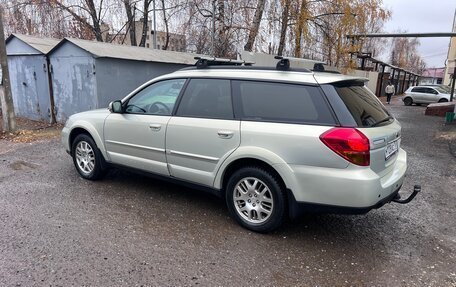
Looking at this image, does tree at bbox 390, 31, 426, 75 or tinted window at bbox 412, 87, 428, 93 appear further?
tree at bbox 390, 31, 426, 75

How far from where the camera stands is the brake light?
3.01m

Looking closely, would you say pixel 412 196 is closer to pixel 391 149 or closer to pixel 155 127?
pixel 391 149

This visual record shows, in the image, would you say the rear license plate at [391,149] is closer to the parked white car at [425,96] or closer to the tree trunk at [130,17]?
the tree trunk at [130,17]

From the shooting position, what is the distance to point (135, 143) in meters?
4.45

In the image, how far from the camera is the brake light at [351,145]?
9.87ft

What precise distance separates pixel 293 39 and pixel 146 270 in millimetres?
16755

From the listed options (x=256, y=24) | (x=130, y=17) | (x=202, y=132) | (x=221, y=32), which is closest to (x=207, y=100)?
(x=202, y=132)

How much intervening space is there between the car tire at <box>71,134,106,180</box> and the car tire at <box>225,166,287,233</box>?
220 cm

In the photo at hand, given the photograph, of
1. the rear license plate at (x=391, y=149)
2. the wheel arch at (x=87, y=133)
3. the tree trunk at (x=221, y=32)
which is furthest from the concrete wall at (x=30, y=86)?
the rear license plate at (x=391, y=149)

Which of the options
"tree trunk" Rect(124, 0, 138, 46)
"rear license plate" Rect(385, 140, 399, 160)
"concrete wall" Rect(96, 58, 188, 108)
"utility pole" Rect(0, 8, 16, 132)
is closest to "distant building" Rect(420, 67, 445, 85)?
"tree trunk" Rect(124, 0, 138, 46)

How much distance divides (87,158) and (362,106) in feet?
12.6

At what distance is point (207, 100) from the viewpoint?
397cm

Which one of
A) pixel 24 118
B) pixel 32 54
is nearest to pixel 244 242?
pixel 32 54

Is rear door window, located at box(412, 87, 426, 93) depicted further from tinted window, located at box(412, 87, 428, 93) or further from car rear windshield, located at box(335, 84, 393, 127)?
car rear windshield, located at box(335, 84, 393, 127)
